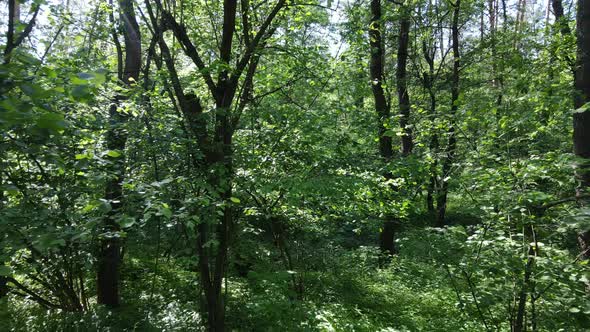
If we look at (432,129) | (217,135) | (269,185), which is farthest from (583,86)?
(217,135)

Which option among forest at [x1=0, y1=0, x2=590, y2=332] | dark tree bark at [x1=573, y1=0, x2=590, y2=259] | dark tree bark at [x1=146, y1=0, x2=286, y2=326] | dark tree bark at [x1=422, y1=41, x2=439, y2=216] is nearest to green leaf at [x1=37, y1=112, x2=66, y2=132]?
forest at [x1=0, y1=0, x2=590, y2=332]

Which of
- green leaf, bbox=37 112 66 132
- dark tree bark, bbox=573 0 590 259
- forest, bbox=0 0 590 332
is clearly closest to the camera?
green leaf, bbox=37 112 66 132

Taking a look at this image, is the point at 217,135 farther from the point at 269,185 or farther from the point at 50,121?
the point at 50,121

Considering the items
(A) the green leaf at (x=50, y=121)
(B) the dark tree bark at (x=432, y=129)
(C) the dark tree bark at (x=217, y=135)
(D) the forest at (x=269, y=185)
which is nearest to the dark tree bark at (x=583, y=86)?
(D) the forest at (x=269, y=185)

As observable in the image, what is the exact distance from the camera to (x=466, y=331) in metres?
5.16

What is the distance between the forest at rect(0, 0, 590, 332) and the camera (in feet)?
9.95

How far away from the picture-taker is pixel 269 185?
380 cm

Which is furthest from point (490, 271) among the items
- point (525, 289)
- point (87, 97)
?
point (87, 97)

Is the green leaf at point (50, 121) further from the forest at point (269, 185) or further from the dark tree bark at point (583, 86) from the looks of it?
the dark tree bark at point (583, 86)

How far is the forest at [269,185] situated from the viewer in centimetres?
303

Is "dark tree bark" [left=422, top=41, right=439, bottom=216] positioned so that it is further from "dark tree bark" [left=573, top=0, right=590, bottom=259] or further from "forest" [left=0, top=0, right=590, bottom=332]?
"dark tree bark" [left=573, top=0, right=590, bottom=259]

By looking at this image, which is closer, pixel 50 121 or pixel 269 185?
pixel 50 121

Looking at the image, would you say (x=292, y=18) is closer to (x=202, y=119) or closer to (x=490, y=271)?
(x=202, y=119)

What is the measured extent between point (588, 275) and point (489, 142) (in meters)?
1.58
